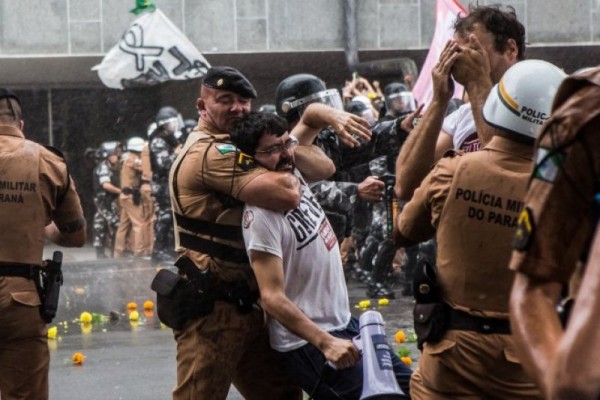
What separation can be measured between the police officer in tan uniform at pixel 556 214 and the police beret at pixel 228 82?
2.96 meters

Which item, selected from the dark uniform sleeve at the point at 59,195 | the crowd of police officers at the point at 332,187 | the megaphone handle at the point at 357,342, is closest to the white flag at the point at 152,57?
the crowd of police officers at the point at 332,187

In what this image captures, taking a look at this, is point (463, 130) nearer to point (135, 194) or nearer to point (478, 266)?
point (478, 266)

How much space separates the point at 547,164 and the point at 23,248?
3988 millimetres

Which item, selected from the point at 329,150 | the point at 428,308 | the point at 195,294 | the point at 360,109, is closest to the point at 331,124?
the point at 195,294

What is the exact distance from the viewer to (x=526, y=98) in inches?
148

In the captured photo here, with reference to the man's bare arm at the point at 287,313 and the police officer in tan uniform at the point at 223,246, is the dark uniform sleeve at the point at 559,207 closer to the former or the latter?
the man's bare arm at the point at 287,313

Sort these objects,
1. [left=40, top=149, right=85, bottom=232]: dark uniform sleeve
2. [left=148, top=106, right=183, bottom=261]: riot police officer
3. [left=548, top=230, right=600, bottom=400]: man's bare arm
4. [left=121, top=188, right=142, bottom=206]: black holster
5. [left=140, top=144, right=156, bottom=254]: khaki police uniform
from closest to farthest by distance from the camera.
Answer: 1. [left=548, top=230, right=600, bottom=400]: man's bare arm
2. [left=40, top=149, right=85, bottom=232]: dark uniform sleeve
3. [left=148, top=106, right=183, bottom=261]: riot police officer
4. [left=140, top=144, right=156, bottom=254]: khaki police uniform
5. [left=121, top=188, right=142, bottom=206]: black holster

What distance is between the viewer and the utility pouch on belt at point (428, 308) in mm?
3926

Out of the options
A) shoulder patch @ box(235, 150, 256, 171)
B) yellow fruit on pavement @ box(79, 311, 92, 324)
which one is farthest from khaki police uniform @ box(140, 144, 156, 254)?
shoulder patch @ box(235, 150, 256, 171)

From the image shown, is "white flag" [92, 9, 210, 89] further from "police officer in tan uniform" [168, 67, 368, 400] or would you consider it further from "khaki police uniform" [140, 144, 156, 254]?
"police officer in tan uniform" [168, 67, 368, 400]

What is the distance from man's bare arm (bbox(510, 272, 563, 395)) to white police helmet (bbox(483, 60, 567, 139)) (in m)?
1.48

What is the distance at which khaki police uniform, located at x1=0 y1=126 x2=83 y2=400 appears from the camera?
5.82 metres

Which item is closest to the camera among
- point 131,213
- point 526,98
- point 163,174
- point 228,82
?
point 526,98

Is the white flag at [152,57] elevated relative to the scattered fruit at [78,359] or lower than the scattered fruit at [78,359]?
elevated
